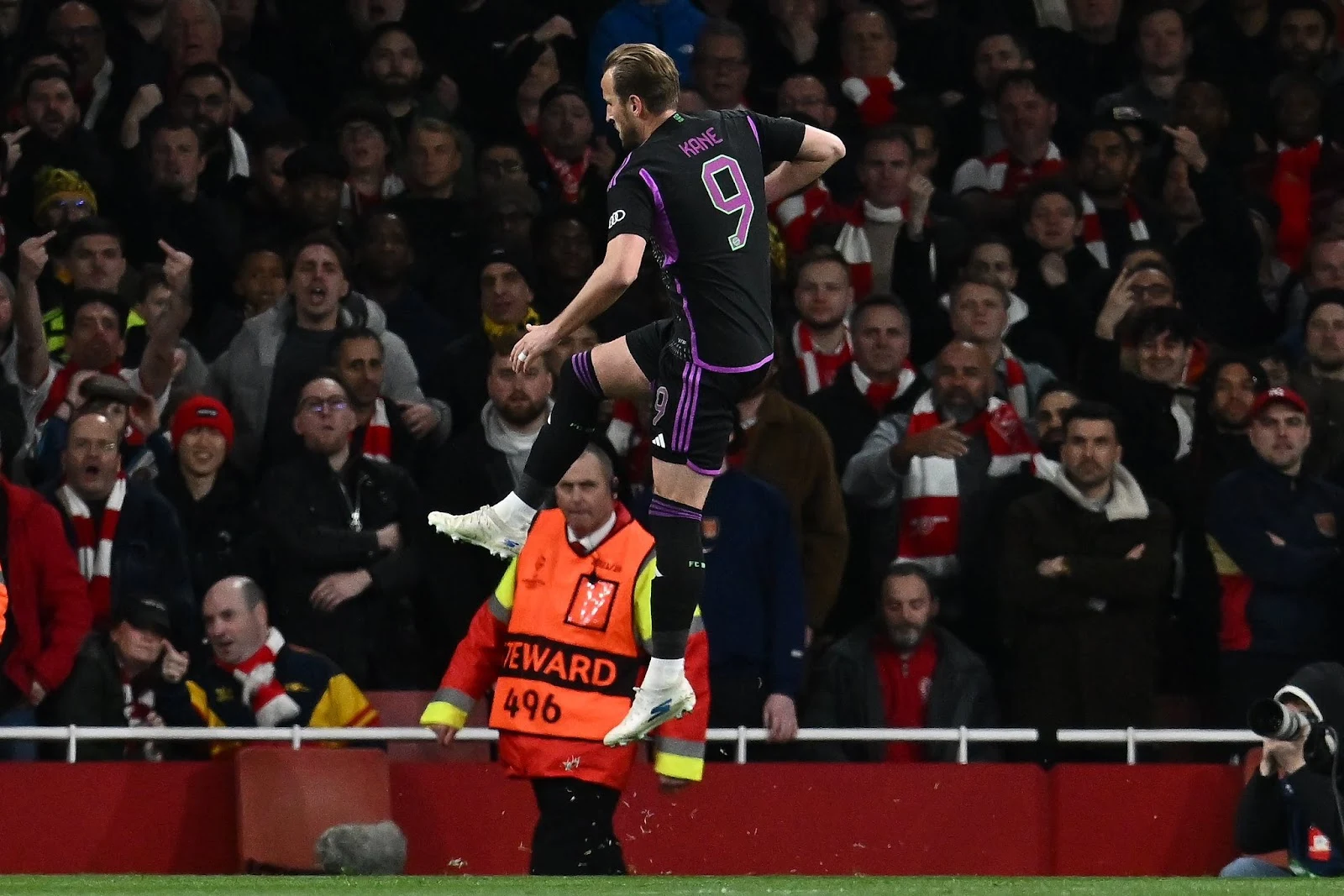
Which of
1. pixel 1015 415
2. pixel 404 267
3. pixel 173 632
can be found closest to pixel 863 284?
pixel 1015 415

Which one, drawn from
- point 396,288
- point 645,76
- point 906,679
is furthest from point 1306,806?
point 396,288

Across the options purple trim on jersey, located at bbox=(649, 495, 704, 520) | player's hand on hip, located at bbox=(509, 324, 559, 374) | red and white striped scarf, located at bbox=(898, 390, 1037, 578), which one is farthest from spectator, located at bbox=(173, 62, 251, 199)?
player's hand on hip, located at bbox=(509, 324, 559, 374)

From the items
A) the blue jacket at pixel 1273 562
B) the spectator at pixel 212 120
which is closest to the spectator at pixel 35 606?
the spectator at pixel 212 120

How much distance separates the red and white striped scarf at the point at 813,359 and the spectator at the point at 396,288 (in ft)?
5.53

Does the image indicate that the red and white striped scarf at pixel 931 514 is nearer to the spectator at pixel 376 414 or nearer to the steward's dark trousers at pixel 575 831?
the spectator at pixel 376 414

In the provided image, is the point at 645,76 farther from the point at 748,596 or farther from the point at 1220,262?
the point at 1220,262

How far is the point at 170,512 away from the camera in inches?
413

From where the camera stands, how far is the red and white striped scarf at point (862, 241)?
12609 millimetres

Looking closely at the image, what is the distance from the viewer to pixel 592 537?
30.0 ft

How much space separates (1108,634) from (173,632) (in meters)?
3.84

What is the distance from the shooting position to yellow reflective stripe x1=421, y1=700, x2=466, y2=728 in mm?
9164

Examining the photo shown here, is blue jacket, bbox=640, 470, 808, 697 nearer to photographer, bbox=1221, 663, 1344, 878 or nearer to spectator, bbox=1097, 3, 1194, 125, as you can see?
photographer, bbox=1221, 663, 1344, 878

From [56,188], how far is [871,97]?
4.49 meters

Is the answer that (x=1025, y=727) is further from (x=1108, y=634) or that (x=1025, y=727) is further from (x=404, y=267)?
(x=404, y=267)
